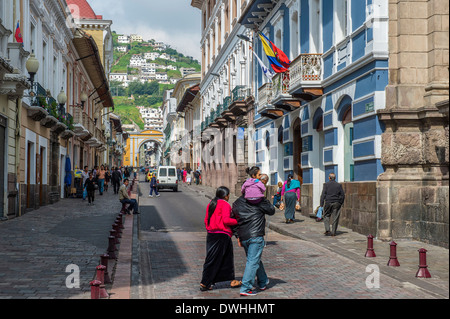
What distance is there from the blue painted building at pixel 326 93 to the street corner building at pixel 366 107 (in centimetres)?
3

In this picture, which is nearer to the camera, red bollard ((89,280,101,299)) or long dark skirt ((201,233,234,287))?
red bollard ((89,280,101,299))

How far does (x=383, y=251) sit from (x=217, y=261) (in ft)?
16.4

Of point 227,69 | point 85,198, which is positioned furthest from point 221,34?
point 85,198

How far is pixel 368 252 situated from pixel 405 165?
11.2 feet

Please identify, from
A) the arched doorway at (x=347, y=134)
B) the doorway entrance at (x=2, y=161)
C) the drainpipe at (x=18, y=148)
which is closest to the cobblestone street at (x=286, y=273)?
the arched doorway at (x=347, y=134)

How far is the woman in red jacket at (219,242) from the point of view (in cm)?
861

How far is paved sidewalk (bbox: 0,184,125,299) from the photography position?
824cm

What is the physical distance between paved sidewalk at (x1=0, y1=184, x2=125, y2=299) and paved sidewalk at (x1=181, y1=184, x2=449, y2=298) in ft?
14.6

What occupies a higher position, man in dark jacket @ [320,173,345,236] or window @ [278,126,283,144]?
window @ [278,126,283,144]

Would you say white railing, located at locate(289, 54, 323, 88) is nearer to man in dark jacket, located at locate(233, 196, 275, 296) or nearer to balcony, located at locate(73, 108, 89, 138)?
man in dark jacket, located at locate(233, 196, 275, 296)

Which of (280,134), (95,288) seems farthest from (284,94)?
(95,288)

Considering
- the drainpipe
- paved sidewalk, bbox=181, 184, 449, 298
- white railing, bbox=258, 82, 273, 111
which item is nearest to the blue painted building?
white railing, bbox=258, 82, 273, 111

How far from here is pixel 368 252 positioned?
11609 mm
